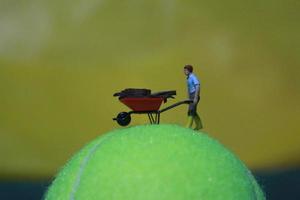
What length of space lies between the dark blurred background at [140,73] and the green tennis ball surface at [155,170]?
0.72 metres

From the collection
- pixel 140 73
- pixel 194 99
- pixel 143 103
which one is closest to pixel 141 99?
pixel 143 103

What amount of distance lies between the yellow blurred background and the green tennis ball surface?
2.37 feet

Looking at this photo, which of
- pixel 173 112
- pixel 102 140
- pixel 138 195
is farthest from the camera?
pixel 173 112

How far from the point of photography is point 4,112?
139cm

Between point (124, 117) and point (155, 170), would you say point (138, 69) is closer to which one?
point (124, 117)

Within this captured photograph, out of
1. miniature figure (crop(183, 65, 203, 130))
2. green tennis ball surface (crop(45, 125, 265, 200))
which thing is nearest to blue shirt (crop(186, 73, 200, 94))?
miniature figure (crop(183, 65, 203, 130))

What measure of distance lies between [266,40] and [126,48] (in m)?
0.38

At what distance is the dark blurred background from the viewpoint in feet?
4.55

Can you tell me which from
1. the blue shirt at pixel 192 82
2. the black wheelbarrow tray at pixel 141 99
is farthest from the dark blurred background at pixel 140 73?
the black wheelbarrow tray at pixel 141 99

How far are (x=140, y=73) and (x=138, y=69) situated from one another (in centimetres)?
1

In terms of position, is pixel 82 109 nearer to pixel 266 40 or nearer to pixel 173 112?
pixel 173 112

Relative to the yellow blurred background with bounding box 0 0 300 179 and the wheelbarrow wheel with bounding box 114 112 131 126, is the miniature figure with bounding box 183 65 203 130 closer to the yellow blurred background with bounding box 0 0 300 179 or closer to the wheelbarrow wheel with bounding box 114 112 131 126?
the wheelbarrow wheel with bounding box 114 112 131 126

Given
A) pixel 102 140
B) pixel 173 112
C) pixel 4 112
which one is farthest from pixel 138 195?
pixel 4 112

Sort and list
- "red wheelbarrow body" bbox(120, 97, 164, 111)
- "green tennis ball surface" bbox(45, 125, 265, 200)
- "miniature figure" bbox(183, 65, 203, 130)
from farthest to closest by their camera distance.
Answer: "miniature figure" bbox(183, 65, 203, 130)
"red wheelbarrow body" bbox(120, 97, 164, 111)
"green tennis ball surface" bbox(45, 125, 265, 200)
